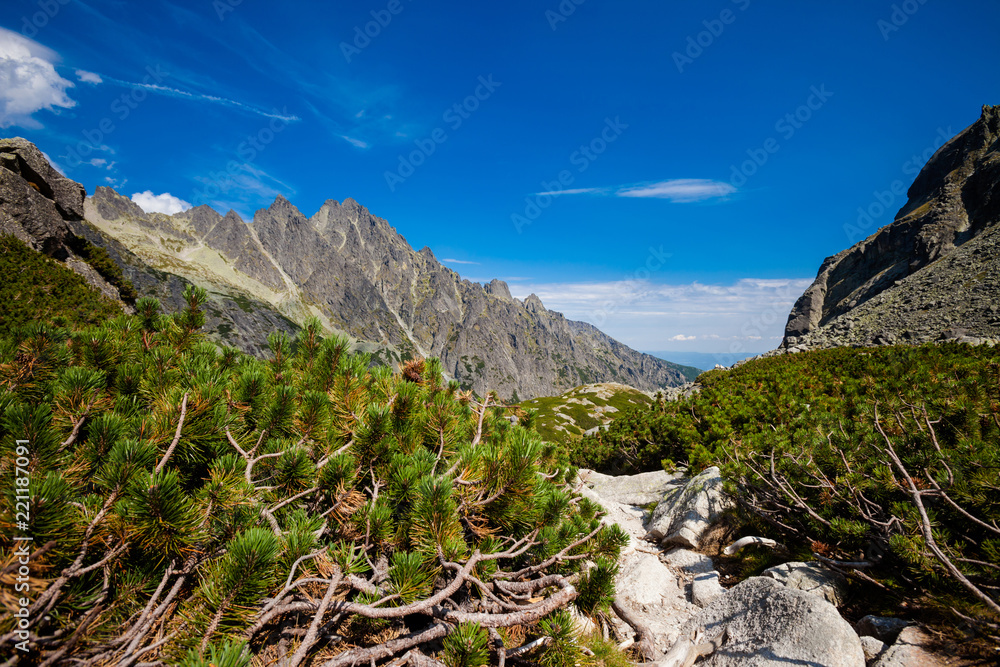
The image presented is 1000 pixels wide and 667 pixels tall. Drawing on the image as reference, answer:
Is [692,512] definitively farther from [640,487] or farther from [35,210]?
[35,210]

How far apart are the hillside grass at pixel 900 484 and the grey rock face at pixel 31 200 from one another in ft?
128

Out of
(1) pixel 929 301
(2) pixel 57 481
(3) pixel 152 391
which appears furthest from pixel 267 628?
(1) pixel 929 301

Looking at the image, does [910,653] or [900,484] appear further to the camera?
[900,484]

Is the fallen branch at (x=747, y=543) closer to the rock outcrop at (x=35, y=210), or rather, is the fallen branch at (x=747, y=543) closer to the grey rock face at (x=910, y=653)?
the grey rock face at (x=910, y=653)

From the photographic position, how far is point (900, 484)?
3865 millimetres

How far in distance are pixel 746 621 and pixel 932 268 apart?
62.3 meters

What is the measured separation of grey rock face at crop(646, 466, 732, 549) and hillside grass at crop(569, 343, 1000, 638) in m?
0.72

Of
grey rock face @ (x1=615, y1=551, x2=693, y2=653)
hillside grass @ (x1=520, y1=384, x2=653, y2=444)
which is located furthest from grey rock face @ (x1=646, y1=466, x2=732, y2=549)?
hillside grass @ (x1=520, y1=384, x2=653, y2=444)

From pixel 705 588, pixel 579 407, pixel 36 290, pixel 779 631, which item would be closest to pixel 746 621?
pixel 779 631

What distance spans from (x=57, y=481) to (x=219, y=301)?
790 ft

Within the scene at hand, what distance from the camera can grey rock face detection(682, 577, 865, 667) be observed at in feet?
10.9

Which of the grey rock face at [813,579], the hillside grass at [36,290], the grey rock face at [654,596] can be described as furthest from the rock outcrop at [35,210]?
the grey rock face at [813,579]

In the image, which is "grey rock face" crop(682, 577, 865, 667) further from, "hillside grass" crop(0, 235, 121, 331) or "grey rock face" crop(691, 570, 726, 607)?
"hillside grass" crop(0, 235, 121, 331)

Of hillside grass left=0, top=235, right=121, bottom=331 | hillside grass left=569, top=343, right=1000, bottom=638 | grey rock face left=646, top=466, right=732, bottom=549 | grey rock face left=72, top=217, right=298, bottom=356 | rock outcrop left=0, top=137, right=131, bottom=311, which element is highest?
grey rock face left=72, top=217, right=298, bottom=356
